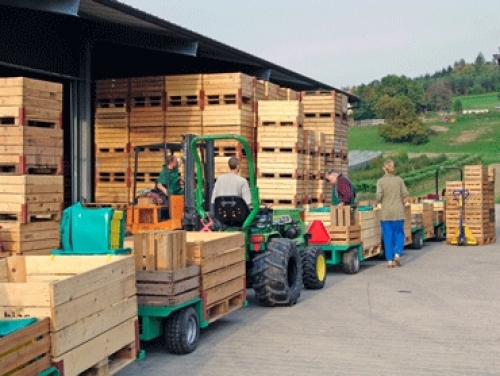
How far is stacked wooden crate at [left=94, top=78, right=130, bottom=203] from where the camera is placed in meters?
17.1

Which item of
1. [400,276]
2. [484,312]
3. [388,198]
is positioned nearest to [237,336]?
[484,312]

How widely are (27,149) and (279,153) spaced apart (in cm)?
638

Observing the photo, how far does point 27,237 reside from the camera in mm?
11844

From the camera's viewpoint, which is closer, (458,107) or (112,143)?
(112,143)

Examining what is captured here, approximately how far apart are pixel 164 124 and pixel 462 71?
511ft

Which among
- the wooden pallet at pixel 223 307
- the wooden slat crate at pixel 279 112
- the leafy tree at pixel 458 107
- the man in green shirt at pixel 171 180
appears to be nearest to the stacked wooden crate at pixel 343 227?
the wooden slat crate at pixel 279 112

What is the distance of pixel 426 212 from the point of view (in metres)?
20.3

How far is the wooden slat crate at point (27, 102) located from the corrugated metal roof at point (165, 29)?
Answer: 8.36ft

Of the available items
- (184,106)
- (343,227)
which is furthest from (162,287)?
(184,106)

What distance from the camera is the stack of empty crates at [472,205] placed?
20078 millimetres

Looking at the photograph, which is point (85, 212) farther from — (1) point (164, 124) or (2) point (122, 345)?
(1) point (164, 124)

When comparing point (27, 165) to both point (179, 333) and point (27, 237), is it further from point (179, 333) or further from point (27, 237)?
point (179, 333)

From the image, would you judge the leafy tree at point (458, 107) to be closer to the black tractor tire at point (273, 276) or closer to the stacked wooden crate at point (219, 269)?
the black tractor tire at point (273, 276)

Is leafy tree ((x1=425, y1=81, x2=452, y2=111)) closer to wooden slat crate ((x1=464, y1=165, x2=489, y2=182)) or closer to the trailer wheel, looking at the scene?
wooden slat crate ((x1=464, y1=165, x2=489, y2=182))
